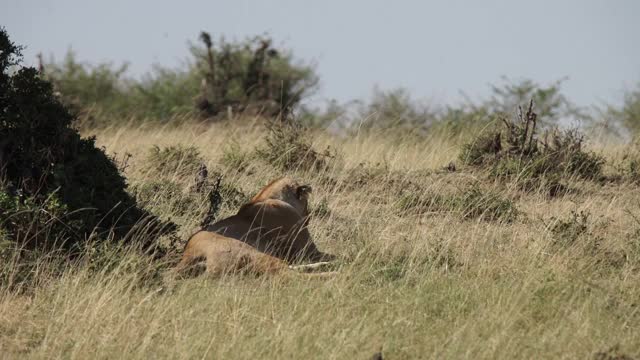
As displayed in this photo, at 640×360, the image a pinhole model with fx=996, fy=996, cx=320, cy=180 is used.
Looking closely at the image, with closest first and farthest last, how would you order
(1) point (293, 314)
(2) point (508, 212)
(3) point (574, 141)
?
1. (1) point (293, 314)
2. (2) point (508, 212)
3. (3) point (574, 141)

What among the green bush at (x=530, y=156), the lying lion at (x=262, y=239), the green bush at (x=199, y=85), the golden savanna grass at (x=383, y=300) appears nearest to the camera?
the golden savanna grass at (x=383, y=300)

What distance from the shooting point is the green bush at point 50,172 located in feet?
24.9

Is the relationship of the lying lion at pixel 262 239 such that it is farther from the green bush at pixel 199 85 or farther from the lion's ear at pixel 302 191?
the green bush at pixel 199 85

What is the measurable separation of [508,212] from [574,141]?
2.46 m

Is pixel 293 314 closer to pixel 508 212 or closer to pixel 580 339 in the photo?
pixel 580 339

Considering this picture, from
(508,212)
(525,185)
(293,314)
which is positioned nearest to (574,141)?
(525,185)

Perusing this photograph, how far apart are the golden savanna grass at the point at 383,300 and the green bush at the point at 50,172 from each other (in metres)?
0.43

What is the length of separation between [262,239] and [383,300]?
2002 millimetres

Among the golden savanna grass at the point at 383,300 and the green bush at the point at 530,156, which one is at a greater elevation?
the green bush at the point at 530,156

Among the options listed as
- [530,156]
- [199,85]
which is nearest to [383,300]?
[530,156]

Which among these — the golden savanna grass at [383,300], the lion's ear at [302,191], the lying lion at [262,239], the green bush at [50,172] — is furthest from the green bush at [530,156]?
the green bush at [50,172]

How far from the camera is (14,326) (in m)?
6.39

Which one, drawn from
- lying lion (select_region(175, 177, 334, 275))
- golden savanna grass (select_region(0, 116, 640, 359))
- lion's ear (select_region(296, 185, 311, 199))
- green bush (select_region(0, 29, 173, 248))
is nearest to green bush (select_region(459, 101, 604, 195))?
golden savanna grass (select_region(0, 116, 640, 359))

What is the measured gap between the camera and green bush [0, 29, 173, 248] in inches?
298
